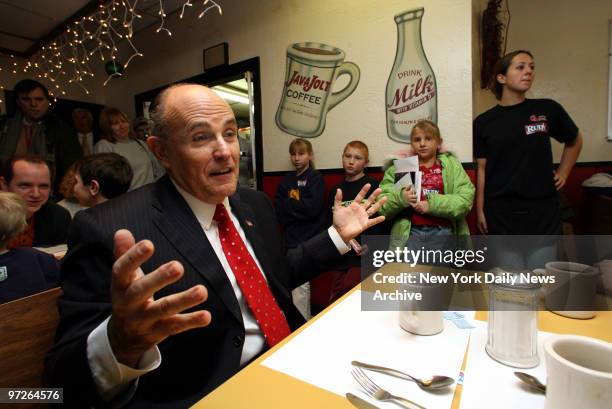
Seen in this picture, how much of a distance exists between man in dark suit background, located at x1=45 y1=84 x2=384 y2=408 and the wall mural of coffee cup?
1910 millimetres

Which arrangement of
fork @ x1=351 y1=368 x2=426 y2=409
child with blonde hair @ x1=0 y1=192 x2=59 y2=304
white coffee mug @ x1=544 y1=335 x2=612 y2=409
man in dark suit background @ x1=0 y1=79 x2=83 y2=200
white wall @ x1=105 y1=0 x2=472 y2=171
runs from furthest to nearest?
man in dark suit background @ x1=0 y1=79 x2=83 y2=200 → white wall @ x1=105 y1=0 x2=472 y2=171 → child with blonde hair @ x1=0 y1=192 x2=59 y2=304 → fork @ x1=351 y1=368 x2=426 y2=409 → white coffee mug @ x1=544 y1=335 x2=612 y2=409

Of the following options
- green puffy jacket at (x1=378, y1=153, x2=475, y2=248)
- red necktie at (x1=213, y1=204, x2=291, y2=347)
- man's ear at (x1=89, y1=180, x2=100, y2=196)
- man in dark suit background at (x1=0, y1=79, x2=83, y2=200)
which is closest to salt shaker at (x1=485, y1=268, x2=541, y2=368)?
red necktie at (x1=213, y1=204, x2=291, y2=347)

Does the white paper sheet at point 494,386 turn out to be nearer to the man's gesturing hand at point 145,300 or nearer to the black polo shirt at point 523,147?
the man's gesturing hand at point 145,300

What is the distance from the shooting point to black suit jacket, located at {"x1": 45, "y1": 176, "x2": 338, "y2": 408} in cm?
71

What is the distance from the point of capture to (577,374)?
0.42 meters

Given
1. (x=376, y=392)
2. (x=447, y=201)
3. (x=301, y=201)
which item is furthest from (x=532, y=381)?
(x=301, y=201)

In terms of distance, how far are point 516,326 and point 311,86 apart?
2.77m

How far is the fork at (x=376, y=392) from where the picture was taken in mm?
526

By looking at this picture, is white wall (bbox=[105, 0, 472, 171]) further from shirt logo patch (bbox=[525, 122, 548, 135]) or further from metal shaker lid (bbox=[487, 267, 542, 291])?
metal shaker lid (bbox=[487, 267, 542, 291])

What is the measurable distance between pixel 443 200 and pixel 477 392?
1.60 m

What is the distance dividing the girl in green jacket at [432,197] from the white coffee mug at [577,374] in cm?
160

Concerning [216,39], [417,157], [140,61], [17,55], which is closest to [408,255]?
[417,157]

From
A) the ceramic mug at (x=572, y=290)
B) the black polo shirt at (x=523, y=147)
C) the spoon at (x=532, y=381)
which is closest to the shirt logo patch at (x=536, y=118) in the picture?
the black polo shirt at (x=523, y=147)

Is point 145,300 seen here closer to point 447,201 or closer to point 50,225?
point 447,201
